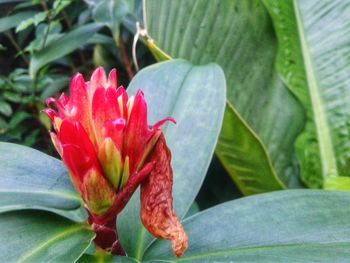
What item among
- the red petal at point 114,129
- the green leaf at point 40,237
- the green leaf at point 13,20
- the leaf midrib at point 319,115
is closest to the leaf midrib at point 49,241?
the green leaf at point 40,237

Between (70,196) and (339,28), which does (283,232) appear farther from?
(339,28)

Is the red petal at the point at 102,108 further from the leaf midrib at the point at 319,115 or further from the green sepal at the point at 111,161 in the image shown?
the leaf midrib at the point at 319,115

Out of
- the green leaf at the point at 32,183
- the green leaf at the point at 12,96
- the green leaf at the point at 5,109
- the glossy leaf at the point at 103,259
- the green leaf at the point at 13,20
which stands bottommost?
the green leaf at the point at 5,109

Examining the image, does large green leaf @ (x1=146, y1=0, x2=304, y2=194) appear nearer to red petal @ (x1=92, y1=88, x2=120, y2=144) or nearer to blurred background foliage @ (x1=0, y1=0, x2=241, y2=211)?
blurred background foliage @ (x1=0, y1=0, x2=241, y2=211)

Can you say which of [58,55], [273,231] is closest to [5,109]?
[58,55]

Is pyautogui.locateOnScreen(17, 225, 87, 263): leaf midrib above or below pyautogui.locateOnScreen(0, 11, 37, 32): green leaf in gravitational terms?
below

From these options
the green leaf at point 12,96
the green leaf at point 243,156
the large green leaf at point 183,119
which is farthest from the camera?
the green leaf at point 12,96

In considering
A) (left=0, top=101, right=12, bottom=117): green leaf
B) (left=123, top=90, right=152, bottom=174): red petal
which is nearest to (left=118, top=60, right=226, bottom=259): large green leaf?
(left=123, top=90, right=152, bottom=174): red petal
